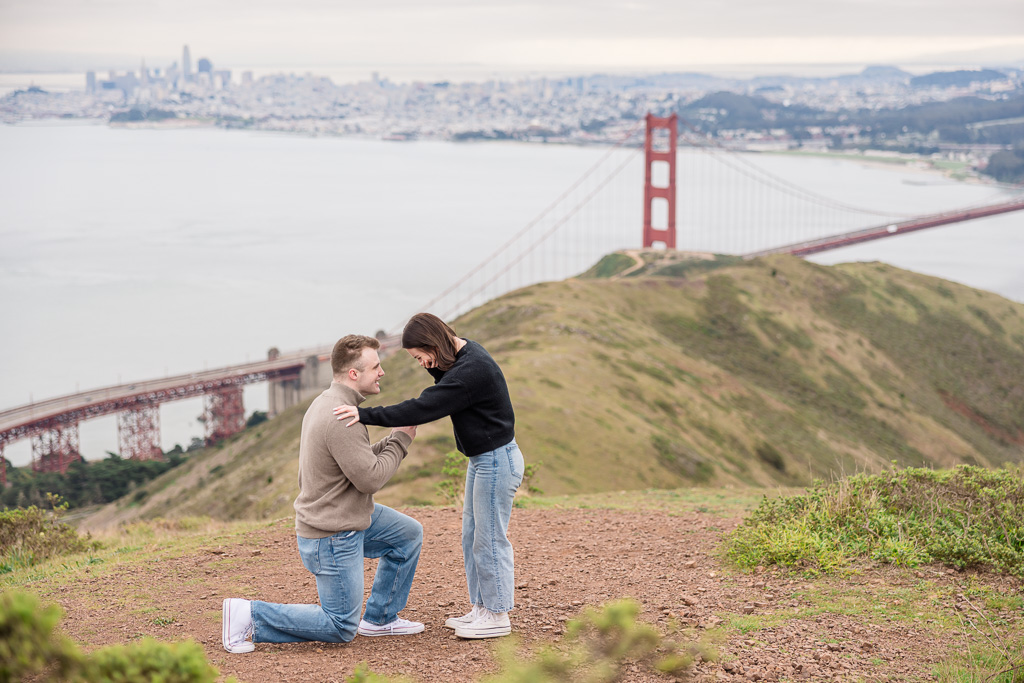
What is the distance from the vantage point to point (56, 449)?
2389 inches

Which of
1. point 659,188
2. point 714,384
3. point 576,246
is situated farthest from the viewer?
point 576,246

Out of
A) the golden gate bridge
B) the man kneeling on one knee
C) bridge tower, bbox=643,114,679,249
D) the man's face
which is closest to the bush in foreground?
the man kneeling on one knee

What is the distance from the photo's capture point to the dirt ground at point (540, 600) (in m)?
4.29

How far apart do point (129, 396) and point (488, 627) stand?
204 ft

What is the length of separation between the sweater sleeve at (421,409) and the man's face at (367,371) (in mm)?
127

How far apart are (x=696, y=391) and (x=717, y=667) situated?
26869 millimetres

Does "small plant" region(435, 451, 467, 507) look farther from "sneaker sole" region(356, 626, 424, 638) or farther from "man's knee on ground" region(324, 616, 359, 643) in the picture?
"man's knee on ground" region(324, 616, 359, 643)

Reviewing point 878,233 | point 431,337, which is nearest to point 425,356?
point 431,337

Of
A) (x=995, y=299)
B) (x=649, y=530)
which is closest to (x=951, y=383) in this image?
(x=995, y=299)

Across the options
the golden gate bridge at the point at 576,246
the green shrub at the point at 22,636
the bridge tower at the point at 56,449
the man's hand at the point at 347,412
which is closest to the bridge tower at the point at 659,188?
the golden gate bridge at the point at 576,246

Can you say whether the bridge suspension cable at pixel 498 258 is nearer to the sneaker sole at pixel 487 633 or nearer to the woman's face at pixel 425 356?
the sneaker sole at pixel 487 633

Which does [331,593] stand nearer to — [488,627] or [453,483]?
[488,627]

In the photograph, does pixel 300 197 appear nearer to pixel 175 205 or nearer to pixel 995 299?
pixel 175 205

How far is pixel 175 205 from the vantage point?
152 meters
